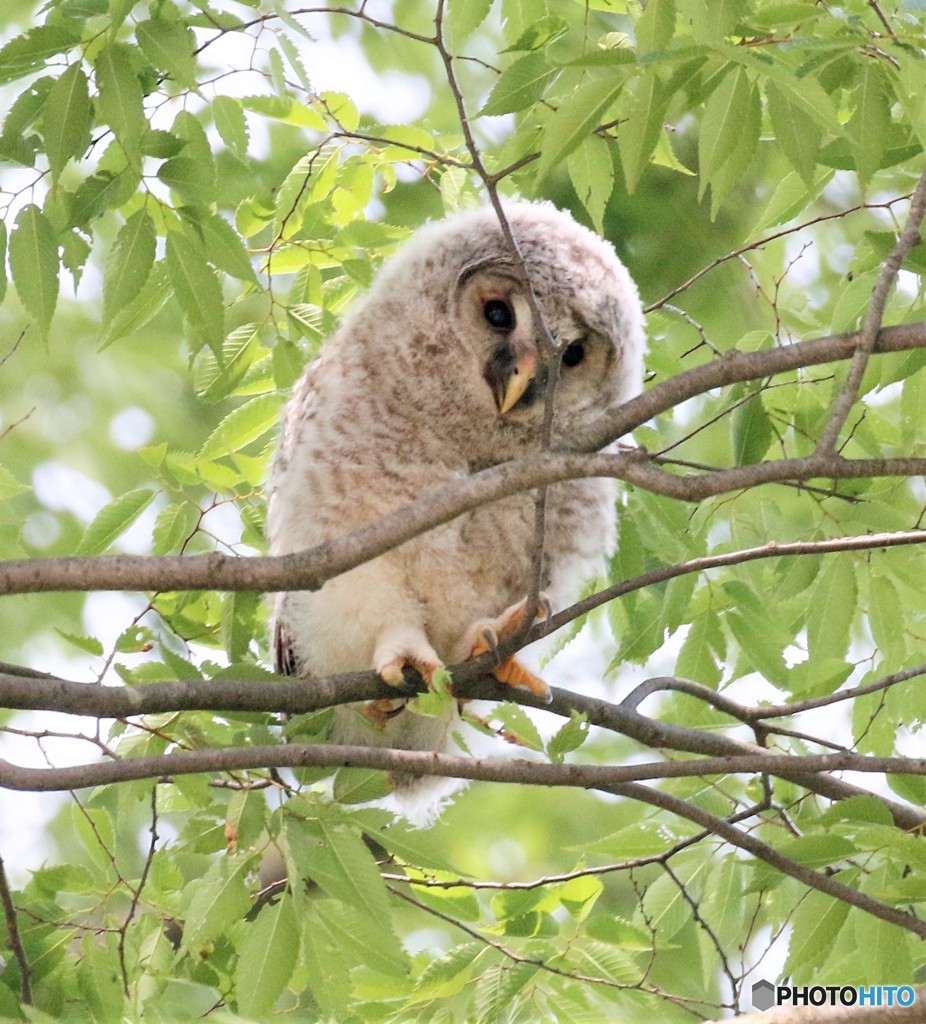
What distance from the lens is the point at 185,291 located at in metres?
2.46

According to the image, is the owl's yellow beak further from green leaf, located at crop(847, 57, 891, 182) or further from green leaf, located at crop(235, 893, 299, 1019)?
green leaf, located at crop(235, 893, 299, 1019)

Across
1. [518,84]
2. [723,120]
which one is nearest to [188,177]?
[518,84]

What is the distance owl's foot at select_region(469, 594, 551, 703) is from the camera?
266 centimetres

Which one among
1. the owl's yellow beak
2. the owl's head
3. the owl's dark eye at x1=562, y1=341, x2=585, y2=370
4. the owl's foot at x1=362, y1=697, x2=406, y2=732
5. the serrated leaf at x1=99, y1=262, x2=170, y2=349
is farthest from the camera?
the owl's dark eye at x1=562, y1=341, x2=585, y2=370

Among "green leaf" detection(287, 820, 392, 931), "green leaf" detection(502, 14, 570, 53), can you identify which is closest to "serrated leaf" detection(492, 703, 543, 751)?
"green leaf" detection(287, 820, 392, 931)

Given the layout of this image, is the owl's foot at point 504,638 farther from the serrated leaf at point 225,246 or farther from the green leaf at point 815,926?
the serrated leaf at point 225,246

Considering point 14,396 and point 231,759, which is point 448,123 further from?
point 231,759

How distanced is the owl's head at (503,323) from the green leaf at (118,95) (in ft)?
3.91

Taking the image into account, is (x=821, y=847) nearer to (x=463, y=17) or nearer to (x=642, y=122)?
(x=642, y=122)

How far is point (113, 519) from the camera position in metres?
3.01

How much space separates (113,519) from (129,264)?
2.59ft

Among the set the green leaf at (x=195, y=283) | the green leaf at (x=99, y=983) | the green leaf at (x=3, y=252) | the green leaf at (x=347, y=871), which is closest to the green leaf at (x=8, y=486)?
the green leaf at (x=3, y=252)

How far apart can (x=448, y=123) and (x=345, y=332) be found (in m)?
2.21

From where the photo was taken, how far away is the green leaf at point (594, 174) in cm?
250
